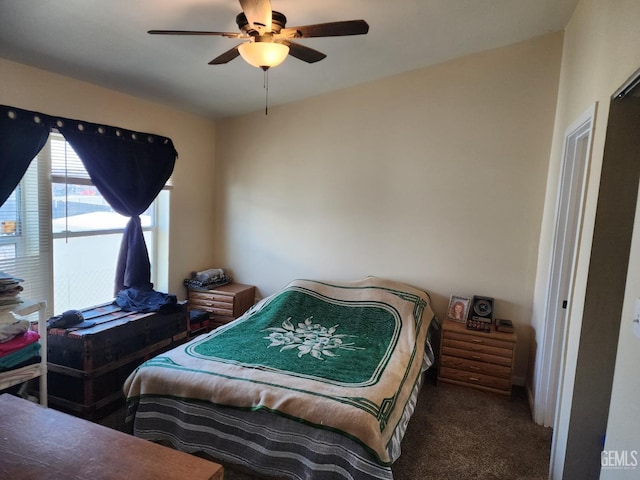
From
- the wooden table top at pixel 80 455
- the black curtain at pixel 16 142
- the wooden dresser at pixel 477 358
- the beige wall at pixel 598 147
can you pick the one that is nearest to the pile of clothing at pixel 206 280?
the black curtain at pixel 16 142

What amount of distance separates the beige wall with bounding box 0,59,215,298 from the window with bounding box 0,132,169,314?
0.94 ft

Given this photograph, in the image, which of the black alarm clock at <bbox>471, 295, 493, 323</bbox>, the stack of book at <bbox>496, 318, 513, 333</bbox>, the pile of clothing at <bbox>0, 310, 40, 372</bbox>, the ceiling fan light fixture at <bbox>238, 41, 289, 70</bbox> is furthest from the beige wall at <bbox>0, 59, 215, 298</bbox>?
the stack of book at <bbox>496, 318, 513, 333</bbox>

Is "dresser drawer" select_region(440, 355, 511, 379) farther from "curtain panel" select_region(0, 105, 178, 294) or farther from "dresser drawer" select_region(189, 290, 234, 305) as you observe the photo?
"curtain panel" select_region(0, 105, 178, 294)

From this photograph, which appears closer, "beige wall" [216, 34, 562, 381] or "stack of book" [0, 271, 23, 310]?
"stack of book" [0, 271, 23, 310]

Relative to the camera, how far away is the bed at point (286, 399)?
6.06 feet

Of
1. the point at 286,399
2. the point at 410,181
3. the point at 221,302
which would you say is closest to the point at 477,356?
the point at 410,181

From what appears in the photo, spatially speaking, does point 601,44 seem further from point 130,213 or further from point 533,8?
point 130,213

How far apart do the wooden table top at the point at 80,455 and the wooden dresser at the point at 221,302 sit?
111 inches

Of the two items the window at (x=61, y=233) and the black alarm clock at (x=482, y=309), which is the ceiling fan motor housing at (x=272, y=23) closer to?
the window at (x=61, y=233)

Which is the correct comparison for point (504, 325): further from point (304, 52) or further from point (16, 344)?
point (16, 344)

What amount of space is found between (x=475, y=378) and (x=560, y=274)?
1.10 meters

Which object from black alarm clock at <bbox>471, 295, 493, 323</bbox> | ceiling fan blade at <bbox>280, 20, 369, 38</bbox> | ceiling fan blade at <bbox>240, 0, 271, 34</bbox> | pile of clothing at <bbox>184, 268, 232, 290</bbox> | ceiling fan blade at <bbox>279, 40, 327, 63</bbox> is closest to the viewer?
ceiling fan blade at <bbox>240, 0, 271, 34</bbox>

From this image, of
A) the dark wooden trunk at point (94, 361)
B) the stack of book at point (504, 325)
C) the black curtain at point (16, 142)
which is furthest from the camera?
the stack of book at point (504, 325)

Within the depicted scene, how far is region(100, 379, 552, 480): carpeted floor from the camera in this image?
2.13 meters
